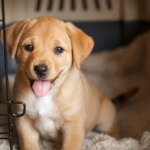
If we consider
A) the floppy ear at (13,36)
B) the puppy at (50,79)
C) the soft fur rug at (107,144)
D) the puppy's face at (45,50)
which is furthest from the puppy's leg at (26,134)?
the floppy ear at (13,36)

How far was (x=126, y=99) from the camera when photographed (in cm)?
294

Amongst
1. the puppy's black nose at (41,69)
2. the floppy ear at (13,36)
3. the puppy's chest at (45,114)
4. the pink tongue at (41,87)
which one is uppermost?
the floppy ear at (13,36)

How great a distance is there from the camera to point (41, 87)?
1.76 m

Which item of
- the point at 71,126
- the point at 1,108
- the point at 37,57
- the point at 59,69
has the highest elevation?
the point at 37,57

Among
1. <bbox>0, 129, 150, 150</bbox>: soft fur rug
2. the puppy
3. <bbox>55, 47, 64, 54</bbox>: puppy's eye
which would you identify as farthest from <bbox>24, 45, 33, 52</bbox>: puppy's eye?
<bbox>0, 129, 150, 150</bbox>: soft fur rug

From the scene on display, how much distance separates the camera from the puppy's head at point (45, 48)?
1.67m

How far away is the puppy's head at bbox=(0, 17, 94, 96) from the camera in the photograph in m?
1.67

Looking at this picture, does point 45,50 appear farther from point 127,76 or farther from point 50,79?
point 127,76

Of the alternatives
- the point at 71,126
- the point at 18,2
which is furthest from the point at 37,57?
the point at 18,2

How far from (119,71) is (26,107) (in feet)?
7.10

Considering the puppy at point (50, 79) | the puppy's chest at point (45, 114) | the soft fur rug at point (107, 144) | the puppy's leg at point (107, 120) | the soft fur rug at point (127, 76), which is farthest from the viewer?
the soft fur rug at point (127, 76)

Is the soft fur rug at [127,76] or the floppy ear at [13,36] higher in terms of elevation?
the floppy ear at [13,36]

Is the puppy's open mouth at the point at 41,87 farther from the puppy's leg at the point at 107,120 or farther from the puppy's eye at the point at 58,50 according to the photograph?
the puppy's leg at the point at 107,120

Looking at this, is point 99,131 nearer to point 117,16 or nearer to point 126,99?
point 126,99
